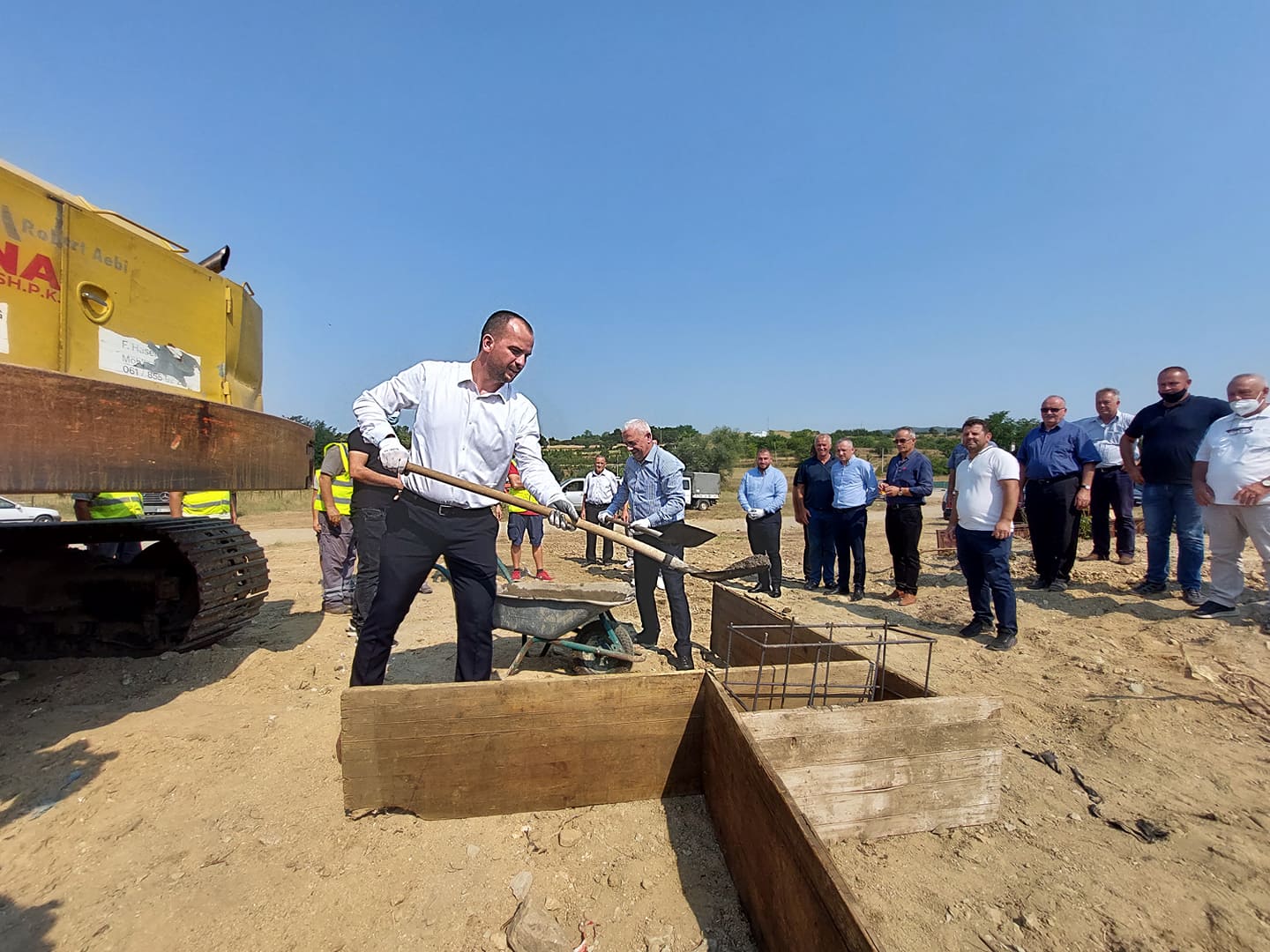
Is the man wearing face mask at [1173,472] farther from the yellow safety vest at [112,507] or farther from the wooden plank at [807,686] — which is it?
the yellow safety vest at [112,507]

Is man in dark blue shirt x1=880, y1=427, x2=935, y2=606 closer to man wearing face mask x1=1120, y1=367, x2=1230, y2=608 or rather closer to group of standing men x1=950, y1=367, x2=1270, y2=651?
group of standing men x1=950, y1=367, x2=1270, y2=651

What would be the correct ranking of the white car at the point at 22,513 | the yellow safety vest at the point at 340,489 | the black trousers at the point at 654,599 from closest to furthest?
the black trousers at the point at 654,599, the yellow safety vest at the point at 340,489, the white car at the point at 22,513

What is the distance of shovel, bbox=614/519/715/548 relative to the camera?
4.62 meters

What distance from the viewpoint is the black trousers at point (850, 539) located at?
7.29 meters

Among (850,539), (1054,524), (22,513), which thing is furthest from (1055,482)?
(22,513)

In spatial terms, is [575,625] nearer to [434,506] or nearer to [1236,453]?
[434,506]

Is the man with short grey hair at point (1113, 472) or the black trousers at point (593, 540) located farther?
the black trousers at point (593, 540)

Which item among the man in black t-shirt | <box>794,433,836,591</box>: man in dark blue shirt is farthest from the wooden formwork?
<box>794,433,836,591</box>: man in dark blue shirt

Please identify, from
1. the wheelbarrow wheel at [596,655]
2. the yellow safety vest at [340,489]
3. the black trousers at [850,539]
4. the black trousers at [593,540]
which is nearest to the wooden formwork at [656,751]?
the wheelbarrow wheel at [596,655]

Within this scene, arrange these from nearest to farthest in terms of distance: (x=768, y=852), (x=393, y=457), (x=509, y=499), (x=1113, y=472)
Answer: (x=768, y=852) → (x=393, y=457) → (x=509, y=499) → (x=1113, y=472)

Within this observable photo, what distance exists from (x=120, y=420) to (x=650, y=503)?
11.9 ft

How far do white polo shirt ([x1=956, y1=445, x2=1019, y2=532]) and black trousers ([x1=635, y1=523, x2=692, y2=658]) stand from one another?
2.57 metres

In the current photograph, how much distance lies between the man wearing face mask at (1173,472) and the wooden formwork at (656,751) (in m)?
4.90

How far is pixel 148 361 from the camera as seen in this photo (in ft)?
9.47
